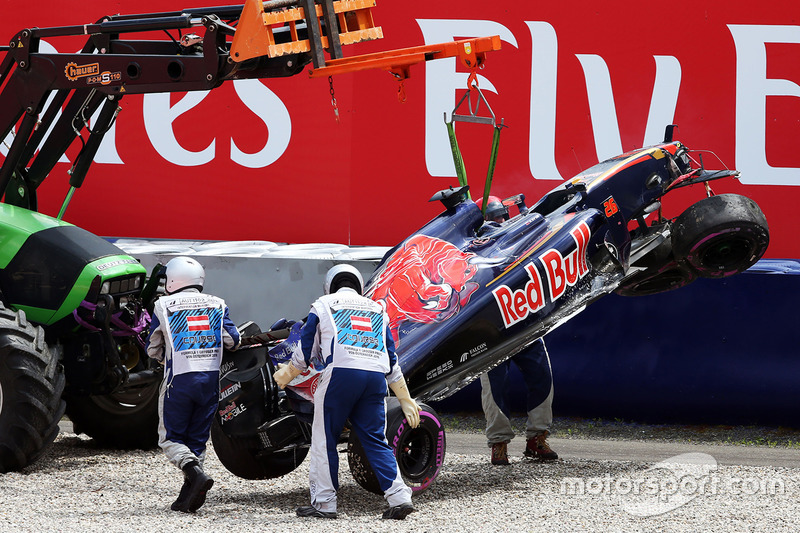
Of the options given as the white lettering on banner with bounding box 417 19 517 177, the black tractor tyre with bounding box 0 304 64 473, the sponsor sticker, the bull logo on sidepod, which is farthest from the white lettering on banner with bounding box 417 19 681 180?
the black tractor tyre with bounding box 0 304 64 473

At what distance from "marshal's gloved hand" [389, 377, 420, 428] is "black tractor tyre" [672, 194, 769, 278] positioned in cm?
314

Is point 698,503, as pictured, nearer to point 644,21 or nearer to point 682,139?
point 682,139

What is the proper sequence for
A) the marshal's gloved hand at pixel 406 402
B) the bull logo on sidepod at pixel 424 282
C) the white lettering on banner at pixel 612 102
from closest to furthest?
the marshal's gloved hand at pixel 406 402 < the bull logo on sidepod at pixel 424 282 < the white lettering on banner at pixel 612 102

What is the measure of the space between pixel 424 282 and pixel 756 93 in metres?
5.10

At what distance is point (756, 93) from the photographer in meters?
10.9

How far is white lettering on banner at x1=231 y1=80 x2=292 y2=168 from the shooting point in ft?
37.5

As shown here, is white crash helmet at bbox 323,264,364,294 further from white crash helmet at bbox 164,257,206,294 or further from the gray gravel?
the gray gravel

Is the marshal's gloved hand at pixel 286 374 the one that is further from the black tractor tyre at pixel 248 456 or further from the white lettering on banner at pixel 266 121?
the white lettering on banner at pixel 266 121

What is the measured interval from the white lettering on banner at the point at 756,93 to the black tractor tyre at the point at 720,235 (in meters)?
2.21

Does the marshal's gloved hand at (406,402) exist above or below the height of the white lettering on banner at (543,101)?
below

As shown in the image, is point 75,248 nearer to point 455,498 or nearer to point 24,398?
point 24,398

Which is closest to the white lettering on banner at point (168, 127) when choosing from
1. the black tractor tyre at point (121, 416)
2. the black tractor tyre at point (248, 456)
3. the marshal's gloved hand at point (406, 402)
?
the black tractor tyre at point (121, 416)

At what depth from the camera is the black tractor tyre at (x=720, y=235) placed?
28.3 ft

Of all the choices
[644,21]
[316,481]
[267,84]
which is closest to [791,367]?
[644,21]
